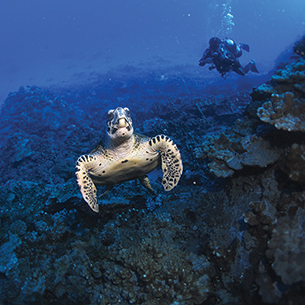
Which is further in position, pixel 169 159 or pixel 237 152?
pixel 169 159

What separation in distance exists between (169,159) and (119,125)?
1221 mm

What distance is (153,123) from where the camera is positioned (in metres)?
8.71

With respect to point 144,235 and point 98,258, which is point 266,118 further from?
point 98,258

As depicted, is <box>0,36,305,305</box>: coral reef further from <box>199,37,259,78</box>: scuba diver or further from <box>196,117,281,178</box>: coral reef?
<box>199,37,259,78</box>: scuba diver

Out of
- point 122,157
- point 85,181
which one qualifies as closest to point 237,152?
point 122,157

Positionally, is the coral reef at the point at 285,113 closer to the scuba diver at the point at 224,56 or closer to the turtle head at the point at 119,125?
the turtle head at the point at 119,125

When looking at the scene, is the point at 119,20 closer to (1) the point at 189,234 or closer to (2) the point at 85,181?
(2) the point at 85,181

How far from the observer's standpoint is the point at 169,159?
3838 mm

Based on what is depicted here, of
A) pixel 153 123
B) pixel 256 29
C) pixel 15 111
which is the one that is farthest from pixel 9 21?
pixel 153 123

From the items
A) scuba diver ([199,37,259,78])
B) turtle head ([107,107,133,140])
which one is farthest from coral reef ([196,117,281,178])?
scuba diver ([199,37,259,78])

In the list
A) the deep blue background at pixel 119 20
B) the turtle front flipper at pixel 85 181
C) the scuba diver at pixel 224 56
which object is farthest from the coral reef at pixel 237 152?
the deep blue background at pixel 119 20

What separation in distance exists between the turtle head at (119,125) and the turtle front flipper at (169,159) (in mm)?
575

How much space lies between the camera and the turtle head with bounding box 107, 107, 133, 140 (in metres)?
3.27

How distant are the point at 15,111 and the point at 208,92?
16491mm
